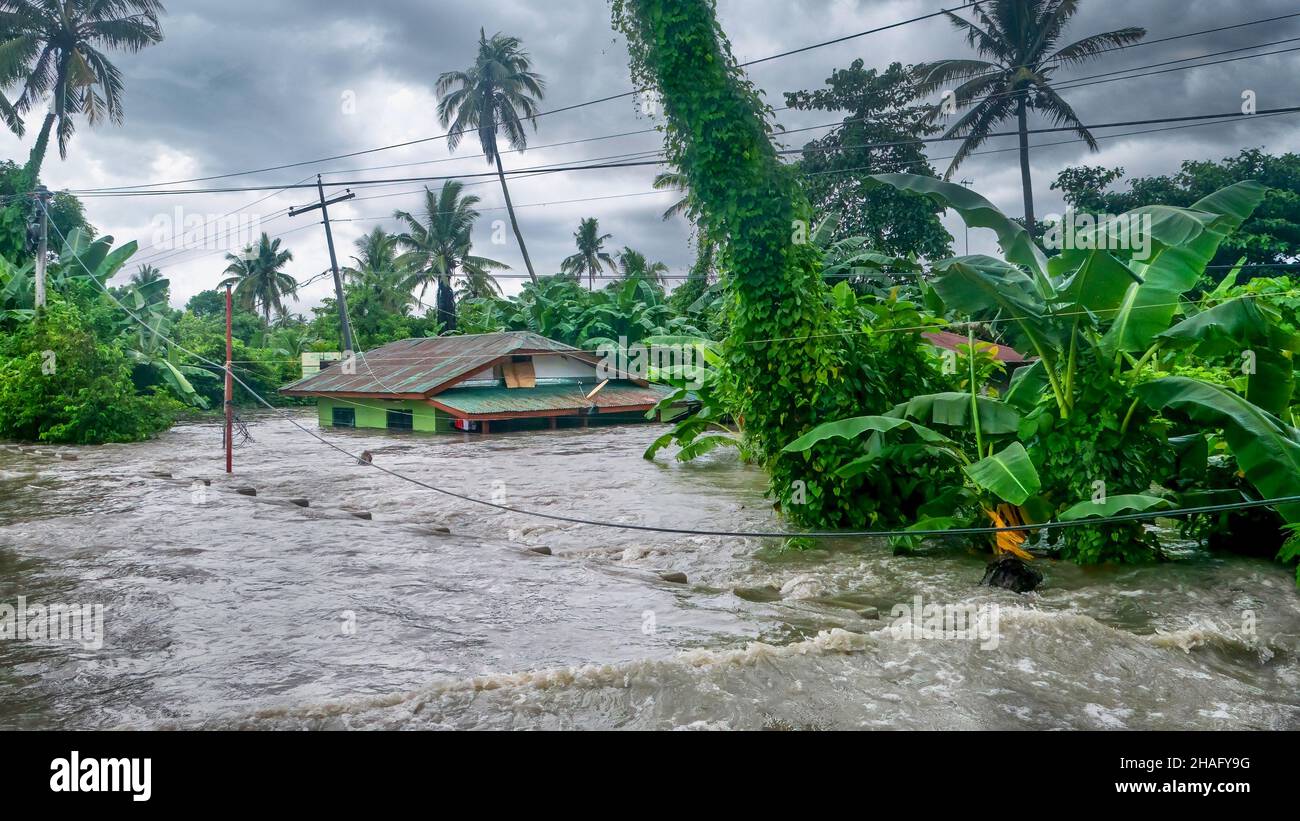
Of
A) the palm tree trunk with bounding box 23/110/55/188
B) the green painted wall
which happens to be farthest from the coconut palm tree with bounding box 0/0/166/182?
the green painted wall

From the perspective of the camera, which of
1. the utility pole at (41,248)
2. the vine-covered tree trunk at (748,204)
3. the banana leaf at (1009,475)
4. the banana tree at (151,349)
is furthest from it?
the banana tree at (151,349)

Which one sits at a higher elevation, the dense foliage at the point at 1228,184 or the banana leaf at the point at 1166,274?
the dense foliage at the point at 1228,184

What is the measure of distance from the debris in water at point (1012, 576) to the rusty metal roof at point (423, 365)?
713 inches

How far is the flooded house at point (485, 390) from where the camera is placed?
27547mm

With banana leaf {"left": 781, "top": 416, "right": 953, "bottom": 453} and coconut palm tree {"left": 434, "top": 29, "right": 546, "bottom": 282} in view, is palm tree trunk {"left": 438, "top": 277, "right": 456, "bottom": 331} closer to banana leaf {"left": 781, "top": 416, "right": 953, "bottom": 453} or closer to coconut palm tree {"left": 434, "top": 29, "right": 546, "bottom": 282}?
coconut palm tree {"left": 434, "top": 29, "right": 546, "bottom": 282}

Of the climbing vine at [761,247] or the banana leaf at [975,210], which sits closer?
the banana leaf at [975,210]

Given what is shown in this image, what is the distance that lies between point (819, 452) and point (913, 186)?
10.9 ft

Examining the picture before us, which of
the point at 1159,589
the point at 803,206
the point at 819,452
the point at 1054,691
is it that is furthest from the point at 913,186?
the point at 1054,691

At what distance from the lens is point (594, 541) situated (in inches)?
480

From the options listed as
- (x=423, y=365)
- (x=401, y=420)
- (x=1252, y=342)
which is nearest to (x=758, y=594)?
(x=1252, y=342)

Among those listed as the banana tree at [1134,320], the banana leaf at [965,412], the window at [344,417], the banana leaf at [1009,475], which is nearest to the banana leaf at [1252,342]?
the banana tree at [1134,320]

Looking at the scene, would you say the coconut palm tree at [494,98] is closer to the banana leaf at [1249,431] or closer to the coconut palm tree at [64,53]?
the coconut palm tree at [64,53]

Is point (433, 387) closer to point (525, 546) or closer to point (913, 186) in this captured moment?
point (525, 546)

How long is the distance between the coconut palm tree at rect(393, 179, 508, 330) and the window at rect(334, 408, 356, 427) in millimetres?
11291
